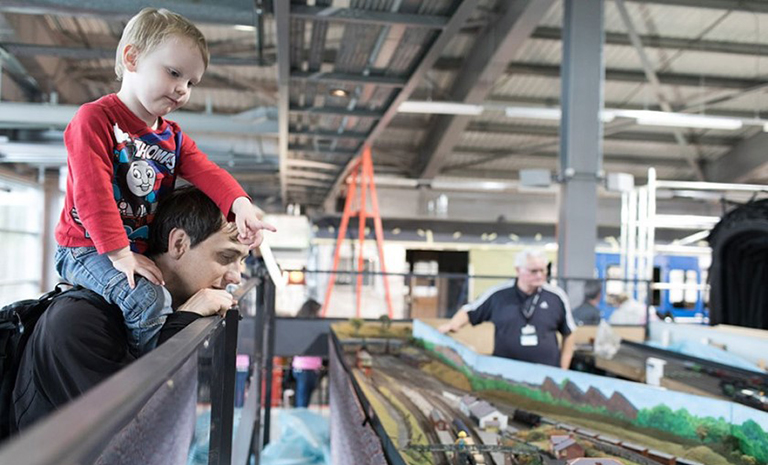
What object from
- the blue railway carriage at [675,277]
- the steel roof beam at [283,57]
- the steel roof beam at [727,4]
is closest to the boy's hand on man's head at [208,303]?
the steel roof beam at [283,57]

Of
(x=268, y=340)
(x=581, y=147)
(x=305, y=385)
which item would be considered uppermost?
(x=581, y=147)

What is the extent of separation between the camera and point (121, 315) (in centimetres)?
157

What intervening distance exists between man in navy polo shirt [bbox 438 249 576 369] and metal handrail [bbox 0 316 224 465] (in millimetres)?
4483

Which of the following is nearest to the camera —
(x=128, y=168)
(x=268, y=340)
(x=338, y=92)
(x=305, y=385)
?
(x=128, y=168)

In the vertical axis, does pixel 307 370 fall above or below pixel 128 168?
below

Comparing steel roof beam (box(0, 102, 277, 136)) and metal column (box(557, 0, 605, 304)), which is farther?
metal column (box(557, 0, 605, 304))

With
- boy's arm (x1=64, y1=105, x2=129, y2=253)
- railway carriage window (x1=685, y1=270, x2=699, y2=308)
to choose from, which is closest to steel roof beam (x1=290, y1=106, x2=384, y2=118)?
boy's arm (x1=64, y1=105, x2=129, y2=253)

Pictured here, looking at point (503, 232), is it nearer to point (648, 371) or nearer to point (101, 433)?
point (648, 371)

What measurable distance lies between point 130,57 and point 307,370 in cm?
928

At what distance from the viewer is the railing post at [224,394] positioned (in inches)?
67.7

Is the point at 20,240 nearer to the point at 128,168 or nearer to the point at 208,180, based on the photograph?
the point at 208,180

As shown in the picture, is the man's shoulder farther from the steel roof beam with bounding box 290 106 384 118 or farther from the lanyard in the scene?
the steel roof beam with bounding box 290 106 384 118

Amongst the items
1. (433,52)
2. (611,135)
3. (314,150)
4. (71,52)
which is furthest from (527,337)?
(611,135)

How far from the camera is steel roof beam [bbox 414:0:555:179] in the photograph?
38.4ft
